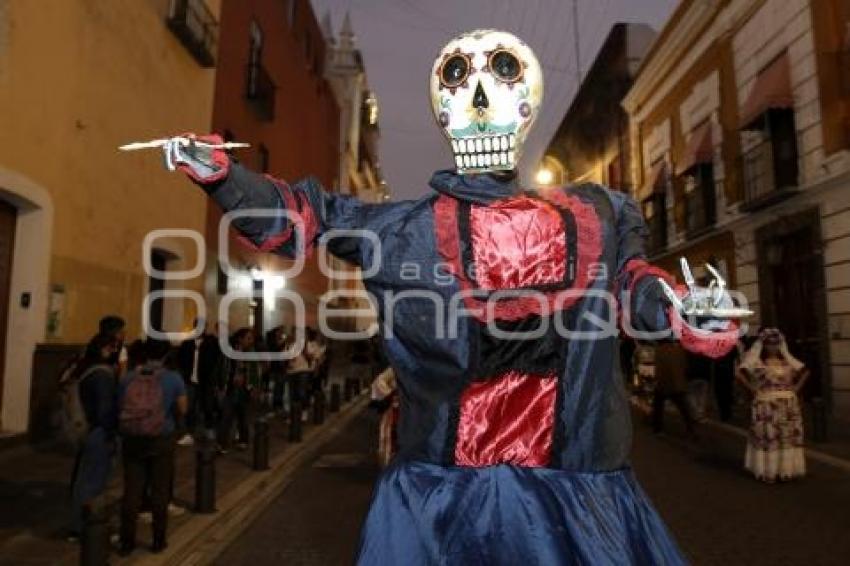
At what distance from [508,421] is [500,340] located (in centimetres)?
21

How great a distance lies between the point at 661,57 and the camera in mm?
22984

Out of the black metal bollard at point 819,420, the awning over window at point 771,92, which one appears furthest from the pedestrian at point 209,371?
the awning over window at point 771,92

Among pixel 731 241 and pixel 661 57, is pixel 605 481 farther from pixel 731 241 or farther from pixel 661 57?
pixel 661 57

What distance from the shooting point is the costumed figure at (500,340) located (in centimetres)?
185

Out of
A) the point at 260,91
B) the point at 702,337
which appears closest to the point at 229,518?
the point at 702,337

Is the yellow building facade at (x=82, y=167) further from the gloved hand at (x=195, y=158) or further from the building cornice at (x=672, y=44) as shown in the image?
the building cornice at (x=672, y=44)

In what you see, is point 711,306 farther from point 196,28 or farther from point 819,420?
point 196,28

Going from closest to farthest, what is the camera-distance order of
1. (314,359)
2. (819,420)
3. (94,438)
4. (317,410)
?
(94,438), (819,420), (317,410), (314,359)

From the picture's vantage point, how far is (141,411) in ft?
18.3

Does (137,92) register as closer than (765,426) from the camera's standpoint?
No

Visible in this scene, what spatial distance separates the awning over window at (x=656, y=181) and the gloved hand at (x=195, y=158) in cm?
2295

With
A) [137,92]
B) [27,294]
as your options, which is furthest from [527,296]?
[137,92]

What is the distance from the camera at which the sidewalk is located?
5418mm

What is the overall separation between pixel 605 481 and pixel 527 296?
51 centimetres
